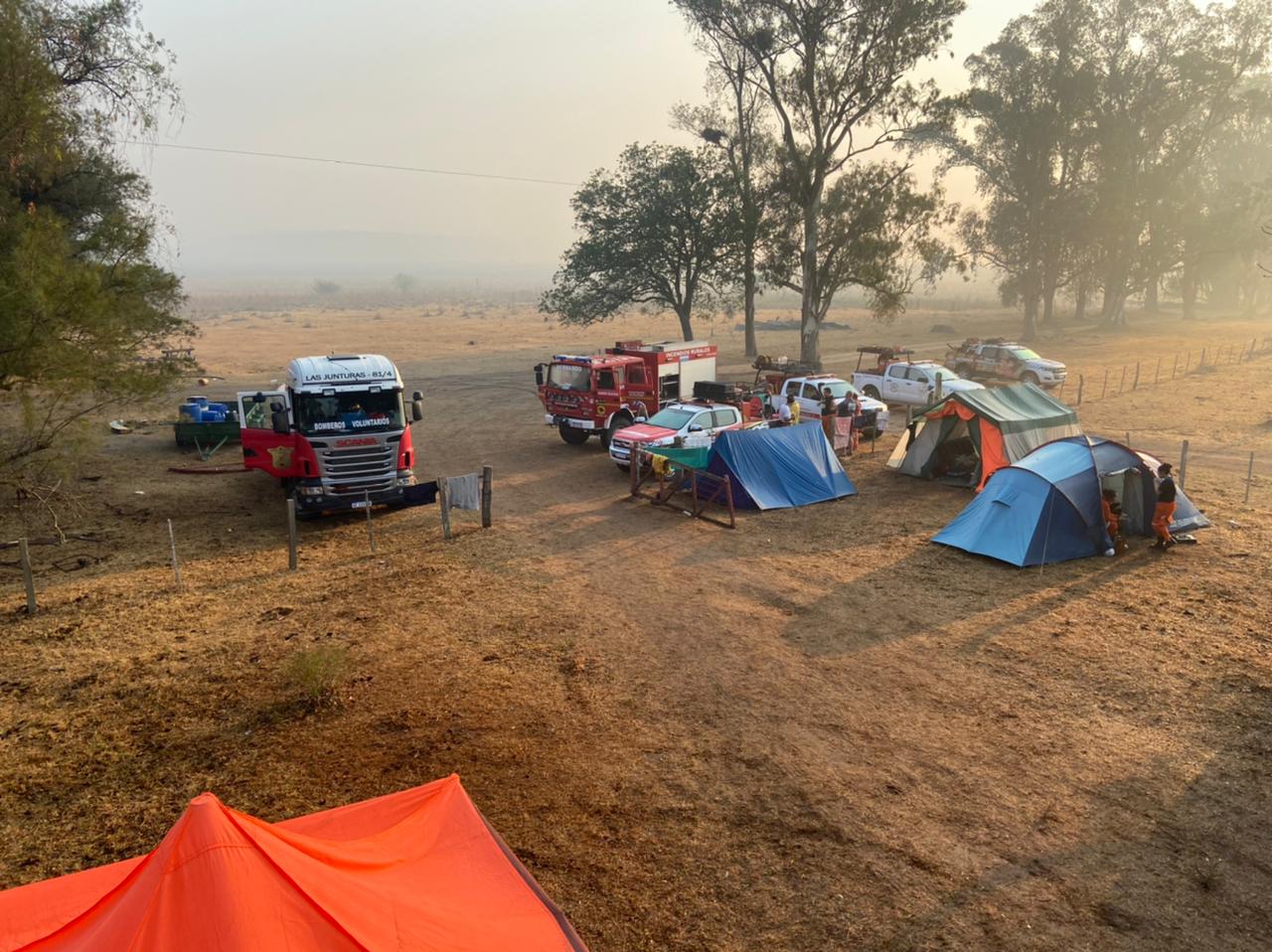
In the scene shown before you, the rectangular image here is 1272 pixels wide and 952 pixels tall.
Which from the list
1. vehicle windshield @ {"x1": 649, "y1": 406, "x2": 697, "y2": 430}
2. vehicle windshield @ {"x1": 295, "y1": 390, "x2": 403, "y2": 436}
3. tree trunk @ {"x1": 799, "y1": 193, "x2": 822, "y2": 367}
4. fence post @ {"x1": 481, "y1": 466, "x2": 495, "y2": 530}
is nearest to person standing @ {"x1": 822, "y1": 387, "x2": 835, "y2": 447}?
vehicle windshield @ {"x1": 649, "y1": 406, "x2": 697, "y2": 430}

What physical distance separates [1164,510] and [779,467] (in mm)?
6832

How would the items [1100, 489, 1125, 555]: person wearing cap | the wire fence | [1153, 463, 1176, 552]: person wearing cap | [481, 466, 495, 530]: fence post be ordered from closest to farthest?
1. [1153, 463, 1176, 552]: person wearing cap
2. [1100, 489, 1125, 555]: person wearing cap
3. [481, 466, 495, 530]: fence post
4. the wire fence

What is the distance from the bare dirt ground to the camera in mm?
6266

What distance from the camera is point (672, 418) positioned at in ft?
64.3

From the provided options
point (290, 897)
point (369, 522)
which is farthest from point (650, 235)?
point (290, 897)

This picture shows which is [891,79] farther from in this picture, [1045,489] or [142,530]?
[142,530]

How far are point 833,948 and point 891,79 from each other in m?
34.4

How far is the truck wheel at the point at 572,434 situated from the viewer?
2280 centimetres

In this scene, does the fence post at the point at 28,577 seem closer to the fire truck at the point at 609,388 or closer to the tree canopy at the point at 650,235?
the fire truck at the point at 609,388

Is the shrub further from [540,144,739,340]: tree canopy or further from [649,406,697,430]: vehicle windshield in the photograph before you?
[540,144,739,340]: tree canopy

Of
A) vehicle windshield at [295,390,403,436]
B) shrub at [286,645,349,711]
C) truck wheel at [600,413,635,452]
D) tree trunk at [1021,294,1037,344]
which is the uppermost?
tree trunk at [1021,294,1037,344]

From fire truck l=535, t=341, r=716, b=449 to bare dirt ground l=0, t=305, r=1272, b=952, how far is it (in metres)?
6.04

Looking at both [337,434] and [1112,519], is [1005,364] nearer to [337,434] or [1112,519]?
[1112,519]

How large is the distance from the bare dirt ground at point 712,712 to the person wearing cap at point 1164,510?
41 cm
